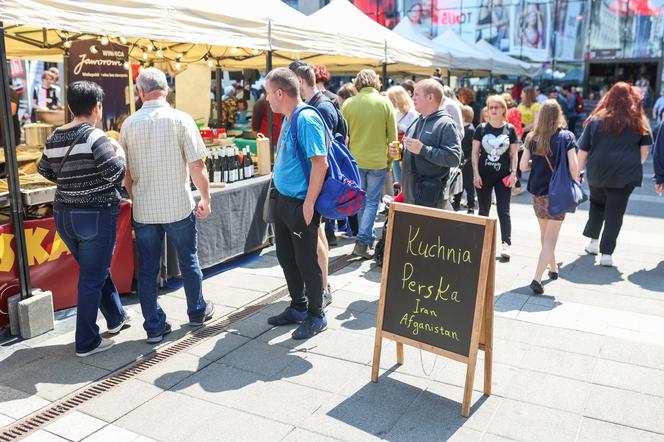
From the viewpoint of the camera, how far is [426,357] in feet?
12.2

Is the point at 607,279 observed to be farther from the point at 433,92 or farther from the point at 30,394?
the point at 30,394

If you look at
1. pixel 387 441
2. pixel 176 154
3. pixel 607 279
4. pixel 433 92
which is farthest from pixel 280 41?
pixel 387 441

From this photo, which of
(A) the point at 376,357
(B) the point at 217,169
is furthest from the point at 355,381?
(B) the point at 217,169

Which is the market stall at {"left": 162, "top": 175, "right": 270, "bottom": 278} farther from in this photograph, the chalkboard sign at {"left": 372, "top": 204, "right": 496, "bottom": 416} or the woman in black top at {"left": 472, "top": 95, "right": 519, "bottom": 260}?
the chalkboard sign at {"left": 372, "top": 204, "right": 496, "bottom": 416}

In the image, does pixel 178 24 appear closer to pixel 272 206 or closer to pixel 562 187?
pixel 272 206

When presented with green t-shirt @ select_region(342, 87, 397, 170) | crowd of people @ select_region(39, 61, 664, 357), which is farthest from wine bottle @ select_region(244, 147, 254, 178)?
crowd of people @ select_region(39, 61, 664, 357)

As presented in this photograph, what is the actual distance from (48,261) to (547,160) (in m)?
4.02

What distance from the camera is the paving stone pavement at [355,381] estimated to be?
2955 mm

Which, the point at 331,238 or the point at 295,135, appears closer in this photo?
the point at 295,135

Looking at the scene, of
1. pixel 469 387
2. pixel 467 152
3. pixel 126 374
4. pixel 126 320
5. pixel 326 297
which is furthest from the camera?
pixel 467 152

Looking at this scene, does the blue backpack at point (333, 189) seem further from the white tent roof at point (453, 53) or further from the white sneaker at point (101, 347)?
the white tent roof at point (453, 53)

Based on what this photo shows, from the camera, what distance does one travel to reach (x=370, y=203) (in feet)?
19.7

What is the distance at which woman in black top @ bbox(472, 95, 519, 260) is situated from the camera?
230 inches

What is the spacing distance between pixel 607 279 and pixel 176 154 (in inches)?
157
